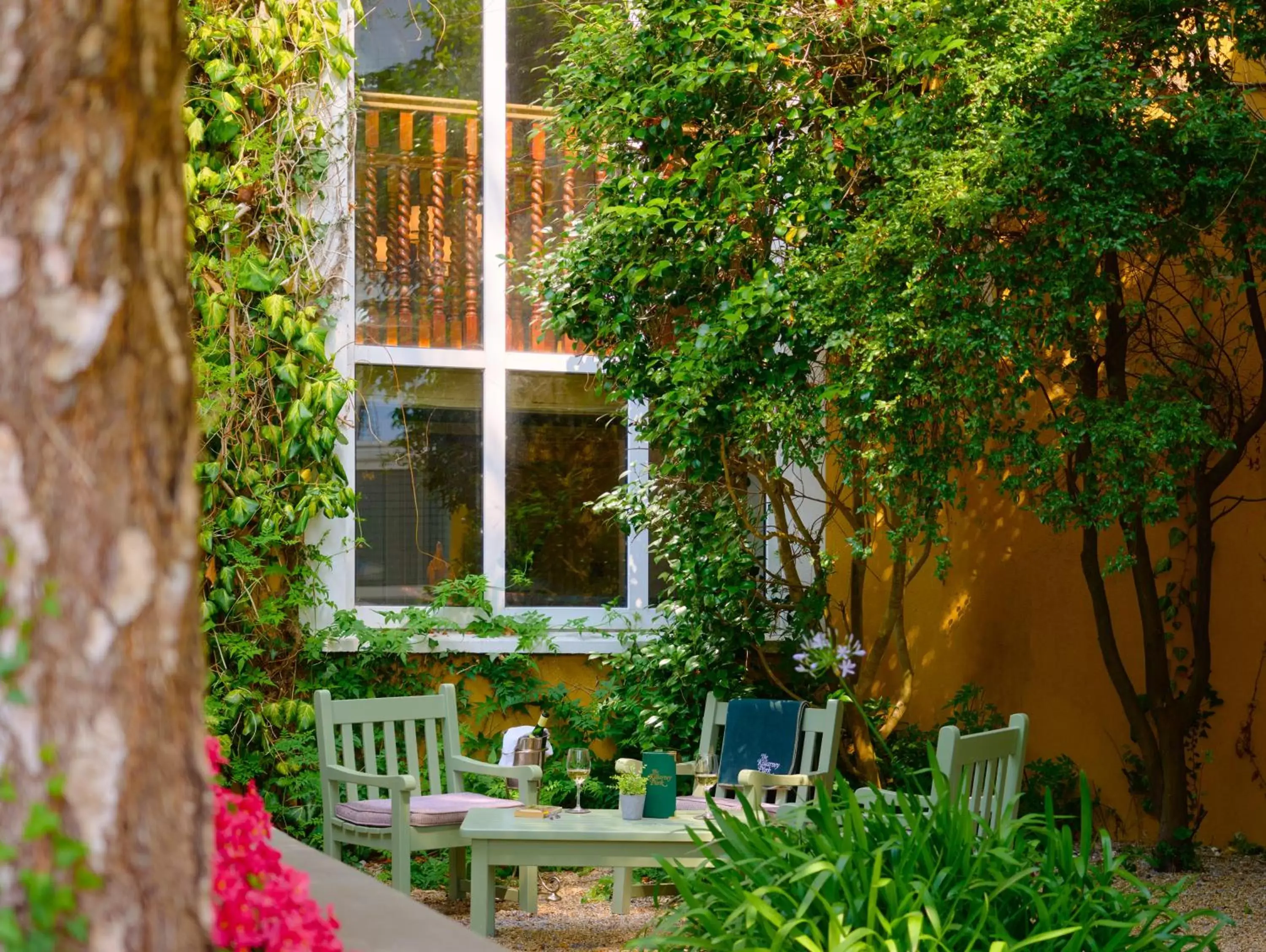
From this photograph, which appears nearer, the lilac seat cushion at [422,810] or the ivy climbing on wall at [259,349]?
the lilac seat cushion at [422,810]

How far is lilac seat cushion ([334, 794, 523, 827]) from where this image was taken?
461 cm

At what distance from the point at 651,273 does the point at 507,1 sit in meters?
1.96

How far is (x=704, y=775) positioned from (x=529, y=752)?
2.07 feet

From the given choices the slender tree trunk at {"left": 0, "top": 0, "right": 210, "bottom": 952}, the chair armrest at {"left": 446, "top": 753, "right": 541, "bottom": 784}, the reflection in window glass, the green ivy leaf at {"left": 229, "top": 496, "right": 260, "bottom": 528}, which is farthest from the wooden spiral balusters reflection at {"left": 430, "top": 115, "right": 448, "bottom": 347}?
the slender tree trunk at {"left": 0, "top": 0, "right": 210, "bottom": 952}

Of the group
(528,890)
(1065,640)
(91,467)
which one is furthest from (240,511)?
(91,467)

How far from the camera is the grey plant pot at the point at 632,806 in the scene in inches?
168

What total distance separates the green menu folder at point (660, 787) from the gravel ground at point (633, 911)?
0.34 m

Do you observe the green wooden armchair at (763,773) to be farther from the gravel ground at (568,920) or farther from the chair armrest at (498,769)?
the chair armrest at (498,769)

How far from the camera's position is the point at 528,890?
4910 millimetres

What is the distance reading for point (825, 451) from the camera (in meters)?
4.82

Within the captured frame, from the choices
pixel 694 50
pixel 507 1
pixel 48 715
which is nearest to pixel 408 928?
pixel 48 715

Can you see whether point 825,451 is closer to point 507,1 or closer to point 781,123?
point 781,123

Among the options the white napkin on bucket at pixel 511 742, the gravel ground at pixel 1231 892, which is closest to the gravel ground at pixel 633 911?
the gravel ground at pixel 1231 892

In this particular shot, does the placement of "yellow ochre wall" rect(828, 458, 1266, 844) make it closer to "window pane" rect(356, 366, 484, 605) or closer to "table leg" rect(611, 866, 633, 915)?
"window pane" rect(356, 366, 484, 605)
